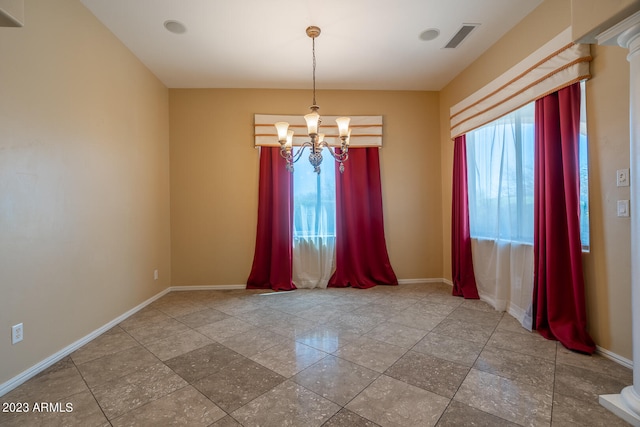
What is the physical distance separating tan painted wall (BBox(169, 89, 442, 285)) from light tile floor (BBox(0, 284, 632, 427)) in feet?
3.97

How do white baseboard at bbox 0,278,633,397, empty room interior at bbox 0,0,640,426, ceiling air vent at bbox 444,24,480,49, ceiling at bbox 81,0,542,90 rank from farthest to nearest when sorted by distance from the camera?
ceiling air vent at bbox 444,24,480,49
ceiling at bbox 81,0,542,90
white baseboard at bbox 0,278,633,397
empty room interior at bbox 0,0,640,426

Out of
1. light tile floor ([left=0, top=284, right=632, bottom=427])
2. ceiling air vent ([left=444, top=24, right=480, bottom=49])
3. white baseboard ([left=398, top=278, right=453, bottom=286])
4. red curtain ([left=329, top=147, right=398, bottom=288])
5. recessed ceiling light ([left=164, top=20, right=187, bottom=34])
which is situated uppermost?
recessed ceiling light ([left=164, top=20, right=187, bottom=34])

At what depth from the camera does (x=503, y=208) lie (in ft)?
9.59

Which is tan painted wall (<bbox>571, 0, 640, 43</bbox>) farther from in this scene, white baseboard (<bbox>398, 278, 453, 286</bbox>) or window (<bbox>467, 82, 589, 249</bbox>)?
white baseboard (<bbox>398, 278, 453, 286</bbox>)

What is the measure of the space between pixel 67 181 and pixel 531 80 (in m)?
4.14

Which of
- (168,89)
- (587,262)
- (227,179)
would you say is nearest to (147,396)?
(227,179)

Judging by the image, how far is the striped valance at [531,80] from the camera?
6.86 feet

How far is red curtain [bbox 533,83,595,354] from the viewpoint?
6.89ft

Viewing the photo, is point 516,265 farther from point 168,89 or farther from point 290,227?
point 168,89

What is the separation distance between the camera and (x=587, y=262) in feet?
6.89

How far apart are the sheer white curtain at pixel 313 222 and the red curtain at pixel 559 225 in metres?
2.40

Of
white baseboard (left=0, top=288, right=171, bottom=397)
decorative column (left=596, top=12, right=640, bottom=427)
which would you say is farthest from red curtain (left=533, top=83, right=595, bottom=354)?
white baseboard (left=0, top=288, right=171, bottom=397)

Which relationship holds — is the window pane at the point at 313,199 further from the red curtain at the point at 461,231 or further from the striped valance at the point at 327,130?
the red curtain at the point at 461,231

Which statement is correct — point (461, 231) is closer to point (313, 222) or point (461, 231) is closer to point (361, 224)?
point (361, 224)
